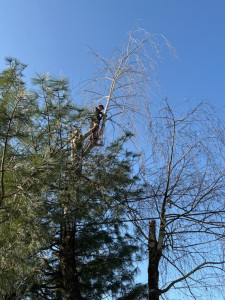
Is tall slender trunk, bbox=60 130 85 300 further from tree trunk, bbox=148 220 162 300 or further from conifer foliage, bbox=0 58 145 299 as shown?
tree trunk, bbox=148 220 162 300

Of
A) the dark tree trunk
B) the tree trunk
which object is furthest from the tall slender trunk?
the tree trunk

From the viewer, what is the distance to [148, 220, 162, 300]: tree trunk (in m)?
3.89

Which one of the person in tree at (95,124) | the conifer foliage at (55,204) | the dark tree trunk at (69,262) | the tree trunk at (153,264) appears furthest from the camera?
the person in tree at (95,124)

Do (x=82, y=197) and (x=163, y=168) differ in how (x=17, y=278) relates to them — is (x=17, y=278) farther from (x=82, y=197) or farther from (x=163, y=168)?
(x=163, y=168)

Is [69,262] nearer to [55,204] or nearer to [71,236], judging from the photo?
[71,236]

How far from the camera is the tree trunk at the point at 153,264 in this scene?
12.8 ft

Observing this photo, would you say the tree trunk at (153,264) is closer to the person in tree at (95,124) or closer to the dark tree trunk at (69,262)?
Result: the dark tree trunk at (69,262)

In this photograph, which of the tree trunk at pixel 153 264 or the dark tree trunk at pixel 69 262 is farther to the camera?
the dark tree trunk at pixel 69 262

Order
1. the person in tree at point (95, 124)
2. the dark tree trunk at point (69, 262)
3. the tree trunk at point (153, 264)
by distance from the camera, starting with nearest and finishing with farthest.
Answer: the tree trunk at point (153, 264)
the dark tree trunk at point (69, 262)
the person in tree at point (95, 124)

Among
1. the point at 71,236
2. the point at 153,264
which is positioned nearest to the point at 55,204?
the point at 71,236

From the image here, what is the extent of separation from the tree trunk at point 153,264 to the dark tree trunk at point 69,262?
2.81ft

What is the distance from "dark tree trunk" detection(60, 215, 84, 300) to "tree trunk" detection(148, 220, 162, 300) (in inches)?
33.7

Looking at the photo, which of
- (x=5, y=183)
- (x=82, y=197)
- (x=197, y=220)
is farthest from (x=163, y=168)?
(x=5, y=183)

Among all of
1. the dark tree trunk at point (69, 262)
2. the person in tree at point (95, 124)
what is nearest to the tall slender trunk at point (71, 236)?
the dark tree trunk at point (69, 262)
